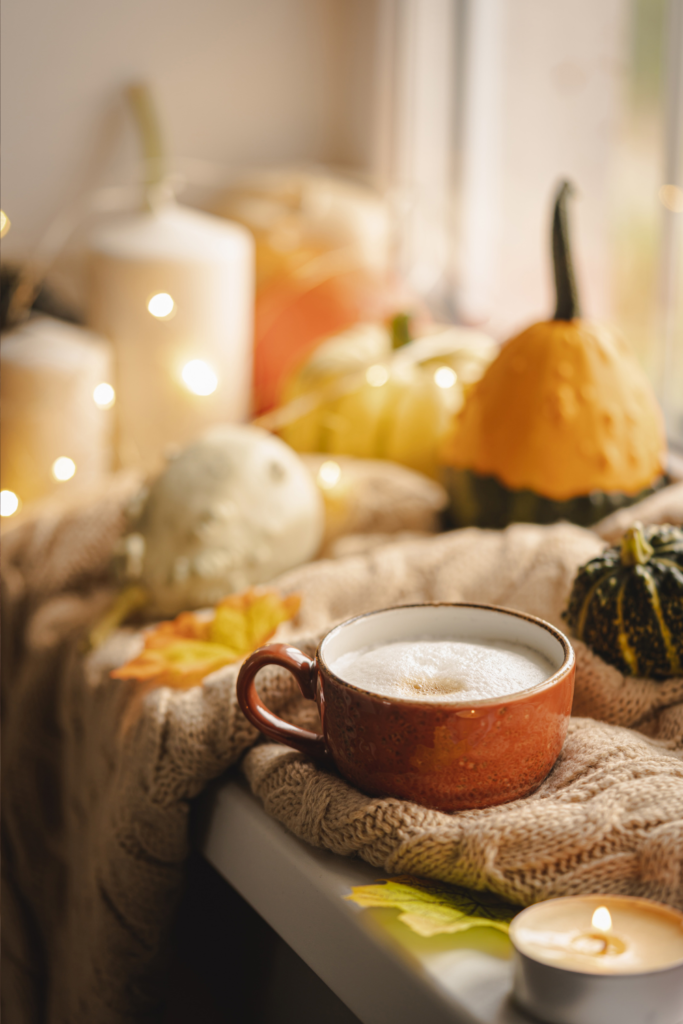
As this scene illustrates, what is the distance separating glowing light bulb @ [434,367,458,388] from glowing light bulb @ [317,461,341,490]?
144 millimetres

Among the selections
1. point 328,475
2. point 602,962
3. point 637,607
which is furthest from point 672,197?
point 602,962

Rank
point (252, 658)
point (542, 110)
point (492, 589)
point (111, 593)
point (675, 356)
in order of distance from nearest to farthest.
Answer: point (252, 658) → point (492, 589) → point (111, 593) → point (675, 356) → point (542, 110)

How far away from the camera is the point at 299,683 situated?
1.50 ft

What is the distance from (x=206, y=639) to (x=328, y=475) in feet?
0.80

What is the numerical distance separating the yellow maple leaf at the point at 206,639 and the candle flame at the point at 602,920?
0.29 meters

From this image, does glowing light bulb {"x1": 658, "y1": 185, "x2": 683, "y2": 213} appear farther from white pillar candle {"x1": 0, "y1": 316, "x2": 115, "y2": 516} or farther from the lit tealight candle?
the lit tealight candle

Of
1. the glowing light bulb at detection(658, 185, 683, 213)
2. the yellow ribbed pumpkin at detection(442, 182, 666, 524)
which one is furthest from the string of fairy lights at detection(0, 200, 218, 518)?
the glowing light bulb at detection(658, 185, 683, 213)

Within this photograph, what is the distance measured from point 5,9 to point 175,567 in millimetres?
368

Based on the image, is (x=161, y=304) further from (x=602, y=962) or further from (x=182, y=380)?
(x=602, y=962)

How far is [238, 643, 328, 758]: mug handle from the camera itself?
45cm

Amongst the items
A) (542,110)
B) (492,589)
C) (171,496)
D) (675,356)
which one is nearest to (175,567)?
(171,496)

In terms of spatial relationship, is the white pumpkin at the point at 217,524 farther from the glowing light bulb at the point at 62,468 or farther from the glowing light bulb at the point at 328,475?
the glowing light bulb at the point at 62,468

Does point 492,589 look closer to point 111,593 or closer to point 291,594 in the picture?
point 291,594

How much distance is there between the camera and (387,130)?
4.59 feet
